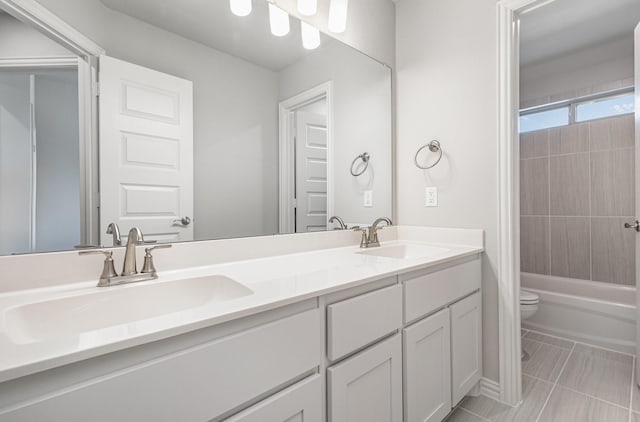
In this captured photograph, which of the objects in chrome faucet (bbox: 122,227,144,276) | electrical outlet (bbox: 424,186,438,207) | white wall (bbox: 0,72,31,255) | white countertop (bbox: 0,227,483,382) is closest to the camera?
white countertop (bbox: 0,227,483,382)

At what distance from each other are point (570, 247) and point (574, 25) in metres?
1.84

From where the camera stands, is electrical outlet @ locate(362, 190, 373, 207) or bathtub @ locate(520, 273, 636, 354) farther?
bathtub @ locate(520, 273, 636, 354)

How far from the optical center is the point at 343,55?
5.52ft

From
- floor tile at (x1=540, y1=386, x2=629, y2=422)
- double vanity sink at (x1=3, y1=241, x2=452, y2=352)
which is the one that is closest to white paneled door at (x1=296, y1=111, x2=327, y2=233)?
double vanity sink at (x1=3, y1=241, x2=452, y2=352)

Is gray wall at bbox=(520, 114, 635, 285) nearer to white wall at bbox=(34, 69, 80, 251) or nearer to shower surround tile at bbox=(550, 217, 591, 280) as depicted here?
shower surround tile at bbox=(550, 217, 591, 280)

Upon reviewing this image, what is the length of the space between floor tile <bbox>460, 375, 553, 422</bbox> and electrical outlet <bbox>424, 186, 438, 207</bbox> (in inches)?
41.9

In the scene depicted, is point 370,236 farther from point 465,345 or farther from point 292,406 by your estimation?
point 292,406

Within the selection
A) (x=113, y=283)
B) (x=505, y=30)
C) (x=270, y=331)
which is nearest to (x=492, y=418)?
(x=270, y=331)

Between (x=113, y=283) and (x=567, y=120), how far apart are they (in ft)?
11.8

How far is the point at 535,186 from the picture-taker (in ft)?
9.53

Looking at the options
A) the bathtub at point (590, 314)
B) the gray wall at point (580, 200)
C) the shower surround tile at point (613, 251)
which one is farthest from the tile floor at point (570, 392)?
the gray wall at point (580, 200)

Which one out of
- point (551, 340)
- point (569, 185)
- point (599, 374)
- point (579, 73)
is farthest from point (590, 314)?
point (579, 73)

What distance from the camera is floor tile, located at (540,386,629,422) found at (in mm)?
1402

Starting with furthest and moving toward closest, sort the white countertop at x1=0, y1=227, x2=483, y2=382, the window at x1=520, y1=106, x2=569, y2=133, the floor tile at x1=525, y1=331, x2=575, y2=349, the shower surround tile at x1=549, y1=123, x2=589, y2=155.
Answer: the window at x1=520, y1=106, x2=569, y2=133 < the shower surround tile at x1=549, y1=123, x2=589, y2=155 < the floor tile at x1=525, y1=331, x2=575, y2=349 < the white countertop at x1=0, y1=227, x2=483, y2=382
